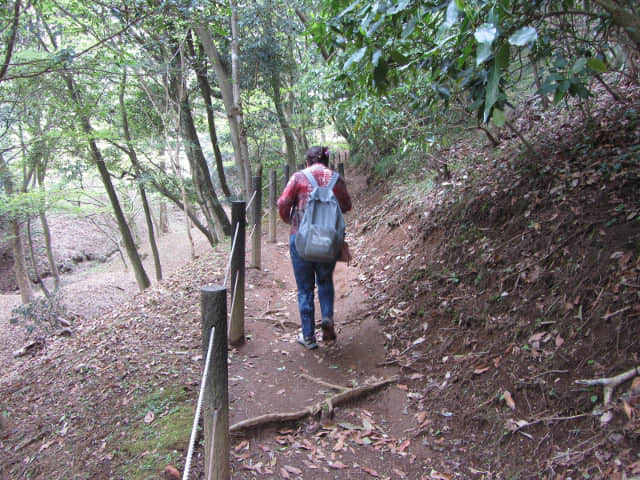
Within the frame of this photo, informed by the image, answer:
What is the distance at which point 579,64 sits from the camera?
2076mm

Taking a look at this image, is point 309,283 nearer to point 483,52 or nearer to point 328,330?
point 328,330

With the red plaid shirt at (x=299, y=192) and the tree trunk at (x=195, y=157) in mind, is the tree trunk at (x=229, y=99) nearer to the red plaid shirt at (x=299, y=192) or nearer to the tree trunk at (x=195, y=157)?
the tree trunk at (x=195, y=157)

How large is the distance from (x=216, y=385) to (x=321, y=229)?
6.24 feet

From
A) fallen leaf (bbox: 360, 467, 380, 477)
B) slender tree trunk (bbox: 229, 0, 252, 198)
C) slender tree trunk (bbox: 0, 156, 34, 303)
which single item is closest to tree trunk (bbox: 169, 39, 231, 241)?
slender tree trunk (bbox: 229, 0, 252, 198)

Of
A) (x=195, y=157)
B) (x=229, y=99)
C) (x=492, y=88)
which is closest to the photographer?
(x=492, y=88)

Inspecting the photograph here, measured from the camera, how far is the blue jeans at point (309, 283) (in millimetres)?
4156

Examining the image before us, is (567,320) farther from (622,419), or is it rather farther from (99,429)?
(99,429)

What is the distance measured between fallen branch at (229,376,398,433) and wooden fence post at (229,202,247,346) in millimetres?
1410

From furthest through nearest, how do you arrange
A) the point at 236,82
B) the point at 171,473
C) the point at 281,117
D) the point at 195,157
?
the point at 281,117, the point at 195,157, the point at 236,82, the point at 171,473

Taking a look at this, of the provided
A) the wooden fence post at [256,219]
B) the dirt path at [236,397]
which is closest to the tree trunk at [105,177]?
the wooden fence post at [256,219]

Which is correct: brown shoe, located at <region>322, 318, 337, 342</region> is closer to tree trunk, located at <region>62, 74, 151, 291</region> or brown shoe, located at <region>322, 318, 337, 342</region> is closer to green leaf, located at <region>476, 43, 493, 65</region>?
green leaf, located at <region>476, 43, 493, 65</region>

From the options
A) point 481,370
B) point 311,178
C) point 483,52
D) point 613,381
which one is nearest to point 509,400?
point 481,370

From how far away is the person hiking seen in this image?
159 inches

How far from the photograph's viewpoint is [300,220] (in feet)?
13.3
